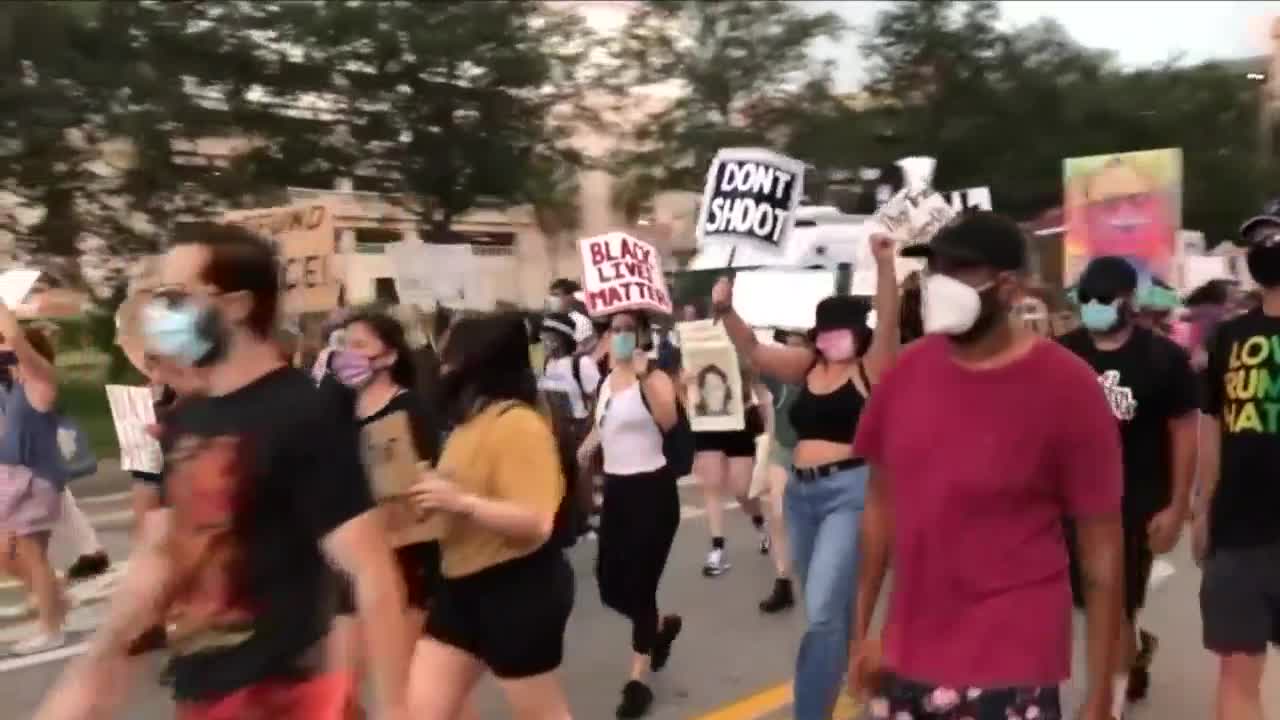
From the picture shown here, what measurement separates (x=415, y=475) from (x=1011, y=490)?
1.78m

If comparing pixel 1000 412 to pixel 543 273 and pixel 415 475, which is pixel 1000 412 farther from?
pixel 543 273

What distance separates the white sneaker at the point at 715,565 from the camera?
33.6 feet

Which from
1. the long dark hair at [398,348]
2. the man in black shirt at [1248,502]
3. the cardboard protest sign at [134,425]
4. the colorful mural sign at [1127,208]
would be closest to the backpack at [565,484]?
the long dark hair at [398,348]

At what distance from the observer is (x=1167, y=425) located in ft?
19.0

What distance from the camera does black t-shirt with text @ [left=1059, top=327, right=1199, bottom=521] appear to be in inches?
227

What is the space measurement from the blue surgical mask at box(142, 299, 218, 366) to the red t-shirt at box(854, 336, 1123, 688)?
58.7 inches

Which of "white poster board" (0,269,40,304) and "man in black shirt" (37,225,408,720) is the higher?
"white poster board" (0,269,40,304)

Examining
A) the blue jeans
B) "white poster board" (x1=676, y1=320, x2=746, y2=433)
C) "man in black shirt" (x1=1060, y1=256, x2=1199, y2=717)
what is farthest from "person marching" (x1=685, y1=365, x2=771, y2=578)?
"man in black shirt" (x1=1060, y1=256, x2=1199, y2=717)

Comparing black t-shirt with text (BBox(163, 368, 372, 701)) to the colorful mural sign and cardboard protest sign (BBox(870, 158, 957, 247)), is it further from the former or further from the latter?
the colorful mural sign

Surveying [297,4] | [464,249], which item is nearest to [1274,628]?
[464,249]

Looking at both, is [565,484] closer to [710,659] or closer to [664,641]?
[664,641]

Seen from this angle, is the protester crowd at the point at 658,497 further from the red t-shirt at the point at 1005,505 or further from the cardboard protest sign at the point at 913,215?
the cardboard protest sign at the point at 913,215

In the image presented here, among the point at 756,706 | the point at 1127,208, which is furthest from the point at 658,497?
the point at 1127,208

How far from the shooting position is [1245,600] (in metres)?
4.98
